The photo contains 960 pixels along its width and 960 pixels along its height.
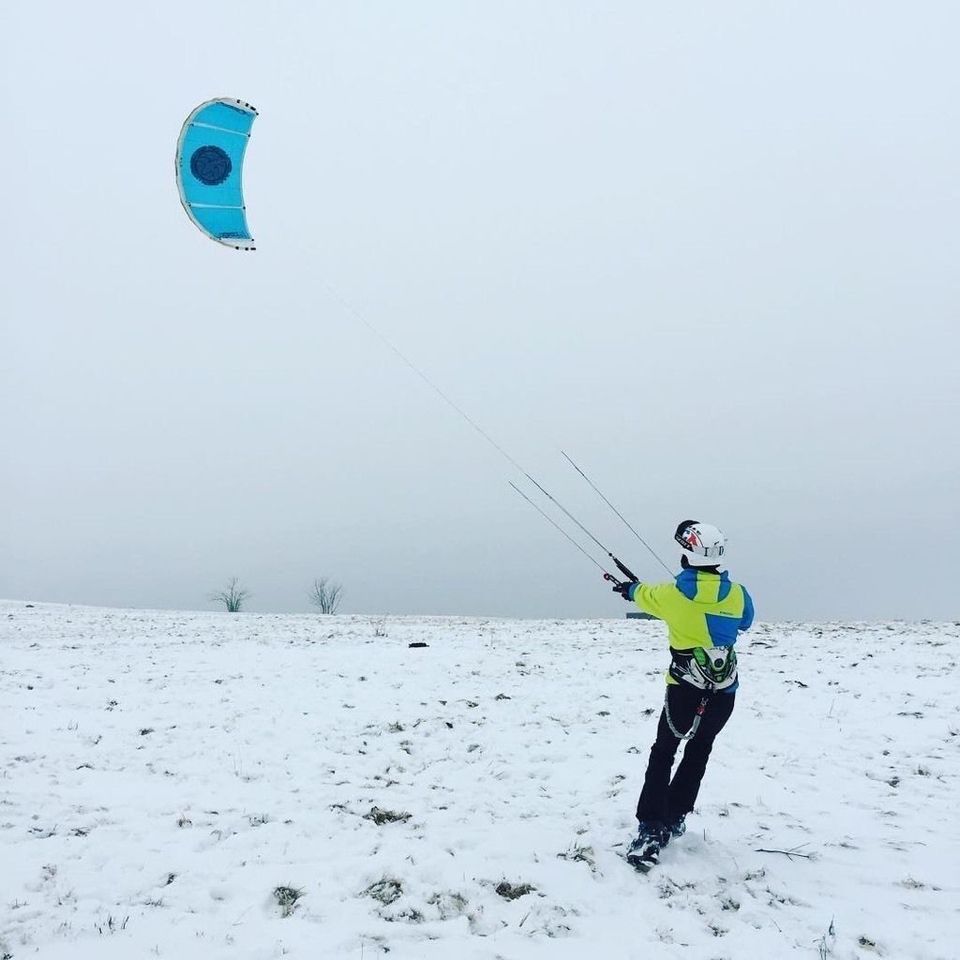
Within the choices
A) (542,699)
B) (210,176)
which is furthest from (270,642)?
(210,176)

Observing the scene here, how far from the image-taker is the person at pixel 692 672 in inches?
223

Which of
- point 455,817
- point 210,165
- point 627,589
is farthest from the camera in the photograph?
point 210,165

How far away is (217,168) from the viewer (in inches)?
451

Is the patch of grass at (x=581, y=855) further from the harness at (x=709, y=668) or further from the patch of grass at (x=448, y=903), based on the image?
the harness at (x=709, y=668)

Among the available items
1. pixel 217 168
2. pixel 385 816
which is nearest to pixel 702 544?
pixel 385 816

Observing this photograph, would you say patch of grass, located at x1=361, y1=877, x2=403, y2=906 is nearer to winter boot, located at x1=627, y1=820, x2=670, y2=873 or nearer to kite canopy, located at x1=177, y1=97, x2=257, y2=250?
winter boot, located at x1=627, y1=820, x2=670, y2=873

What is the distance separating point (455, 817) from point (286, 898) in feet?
7.08

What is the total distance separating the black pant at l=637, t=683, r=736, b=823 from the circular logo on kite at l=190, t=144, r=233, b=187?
11.4 m

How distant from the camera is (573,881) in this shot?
5336 mm

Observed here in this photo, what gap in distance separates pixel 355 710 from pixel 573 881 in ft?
21.6

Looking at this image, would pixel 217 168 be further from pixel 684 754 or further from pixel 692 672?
pixel 684 754

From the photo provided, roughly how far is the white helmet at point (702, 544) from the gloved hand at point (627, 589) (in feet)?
1.96

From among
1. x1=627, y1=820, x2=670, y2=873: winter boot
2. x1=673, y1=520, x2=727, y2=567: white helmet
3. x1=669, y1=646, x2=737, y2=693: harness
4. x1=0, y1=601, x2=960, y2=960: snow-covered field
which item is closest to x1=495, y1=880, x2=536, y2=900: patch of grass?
x1=0, y1=601, x2=960, y2=960: snow-covered field

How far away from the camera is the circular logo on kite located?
11227mm
